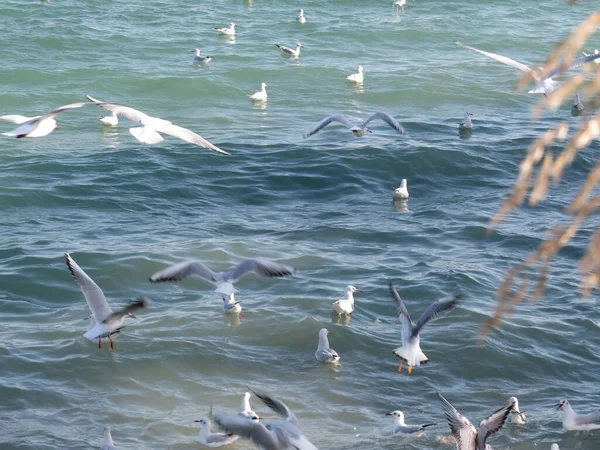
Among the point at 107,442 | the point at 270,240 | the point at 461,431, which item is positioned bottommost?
the point at 270,240

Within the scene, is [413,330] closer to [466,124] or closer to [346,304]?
[346,304]

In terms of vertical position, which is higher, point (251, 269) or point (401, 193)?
point (251, 269)

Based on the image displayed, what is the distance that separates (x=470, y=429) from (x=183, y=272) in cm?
370

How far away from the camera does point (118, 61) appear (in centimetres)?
2506

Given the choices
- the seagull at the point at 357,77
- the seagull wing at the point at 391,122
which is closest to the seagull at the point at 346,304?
the seagull wing at the point at 391,122

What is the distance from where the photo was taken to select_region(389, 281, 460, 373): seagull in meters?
9.52

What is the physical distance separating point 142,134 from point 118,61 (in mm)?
16314

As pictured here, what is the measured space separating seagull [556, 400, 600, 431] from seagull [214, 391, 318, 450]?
2746 millimetres

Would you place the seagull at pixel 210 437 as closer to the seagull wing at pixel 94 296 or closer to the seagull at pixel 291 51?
the seagull wing at pixel 94 296

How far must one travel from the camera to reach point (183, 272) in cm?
1010

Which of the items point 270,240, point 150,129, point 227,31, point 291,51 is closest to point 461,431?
point 150,129

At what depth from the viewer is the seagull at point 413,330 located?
9.52 meters

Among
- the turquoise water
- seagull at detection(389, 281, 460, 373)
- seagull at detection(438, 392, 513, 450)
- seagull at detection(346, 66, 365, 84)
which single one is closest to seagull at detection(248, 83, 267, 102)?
the turquoise water

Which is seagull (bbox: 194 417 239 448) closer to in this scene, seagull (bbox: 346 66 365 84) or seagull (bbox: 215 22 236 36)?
seagull (bbox: 346 66 365 84)
